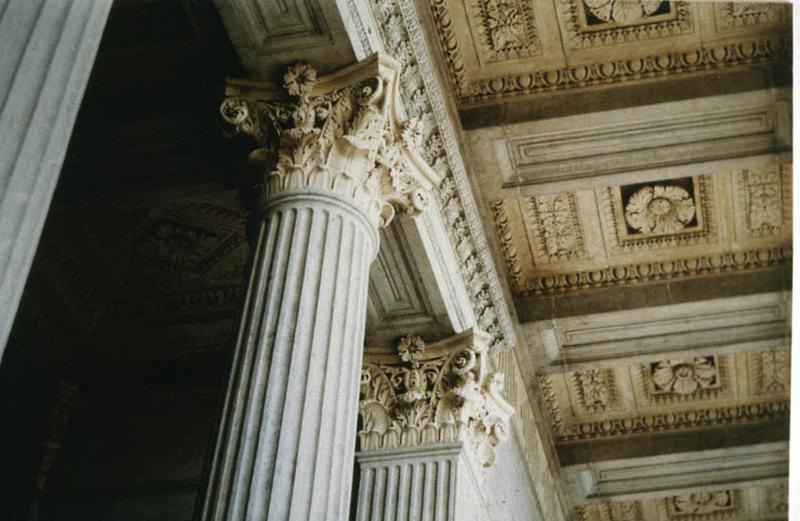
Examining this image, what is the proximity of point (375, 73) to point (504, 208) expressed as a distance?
3.89m

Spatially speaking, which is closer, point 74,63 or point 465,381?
point 74,63

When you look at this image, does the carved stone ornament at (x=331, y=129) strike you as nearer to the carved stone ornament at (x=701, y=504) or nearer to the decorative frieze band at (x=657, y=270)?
the decorative frieze band at (x=657, y=270)

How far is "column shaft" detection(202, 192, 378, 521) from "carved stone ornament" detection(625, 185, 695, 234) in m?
4.56

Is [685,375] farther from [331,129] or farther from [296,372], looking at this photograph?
[296,372]

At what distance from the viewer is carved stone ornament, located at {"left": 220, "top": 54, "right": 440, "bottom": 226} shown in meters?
6.31

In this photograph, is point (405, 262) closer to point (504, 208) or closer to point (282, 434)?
point (504, 208)

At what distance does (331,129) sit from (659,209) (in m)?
4.61

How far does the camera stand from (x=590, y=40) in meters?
8.84

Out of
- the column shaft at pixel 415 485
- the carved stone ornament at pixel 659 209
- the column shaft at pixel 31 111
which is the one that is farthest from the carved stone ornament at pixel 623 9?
the column shaft at pixel 31 111

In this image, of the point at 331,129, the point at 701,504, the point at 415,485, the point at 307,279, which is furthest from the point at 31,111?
the point at 701,504

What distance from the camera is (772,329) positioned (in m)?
11.3

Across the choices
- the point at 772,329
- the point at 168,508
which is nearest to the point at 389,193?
the point at 168,508

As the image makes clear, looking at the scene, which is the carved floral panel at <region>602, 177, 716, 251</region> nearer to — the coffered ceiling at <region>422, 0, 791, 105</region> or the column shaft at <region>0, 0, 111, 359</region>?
the coffered ceiling at <region>422, 0, 791, 105</region>

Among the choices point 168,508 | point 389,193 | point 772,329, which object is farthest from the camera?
point 772,329
